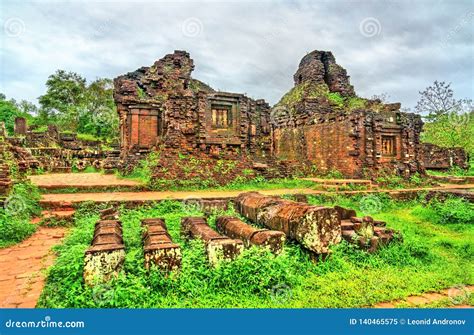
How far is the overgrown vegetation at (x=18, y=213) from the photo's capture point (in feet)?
16.5

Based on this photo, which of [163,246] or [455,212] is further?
[455,212]

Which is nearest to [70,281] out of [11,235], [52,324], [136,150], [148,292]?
[52,324]

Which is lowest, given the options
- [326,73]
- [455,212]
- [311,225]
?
[455,212]

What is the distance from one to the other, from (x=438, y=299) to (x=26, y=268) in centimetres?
540

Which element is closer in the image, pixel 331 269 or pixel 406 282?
pixel 406 282

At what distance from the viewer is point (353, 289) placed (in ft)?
12.3

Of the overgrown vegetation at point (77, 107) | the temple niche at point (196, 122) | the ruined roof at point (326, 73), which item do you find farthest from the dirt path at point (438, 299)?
the overgrown vegetation at point (77, 107)

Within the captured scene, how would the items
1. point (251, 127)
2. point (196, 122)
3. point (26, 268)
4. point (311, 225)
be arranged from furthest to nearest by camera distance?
point (251, 127), point (196, 122), point (311, 225), point (26, 268)

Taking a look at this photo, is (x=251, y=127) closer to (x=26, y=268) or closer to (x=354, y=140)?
(x=354, y=140)

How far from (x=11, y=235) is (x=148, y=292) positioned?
11.5 ft

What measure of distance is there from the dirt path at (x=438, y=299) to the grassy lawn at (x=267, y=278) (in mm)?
78

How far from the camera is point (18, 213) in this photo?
19.4 ft

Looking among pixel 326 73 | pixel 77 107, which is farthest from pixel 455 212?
pixel 77 107

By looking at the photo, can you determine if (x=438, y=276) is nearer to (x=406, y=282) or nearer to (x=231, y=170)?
(x=406, y=282)
